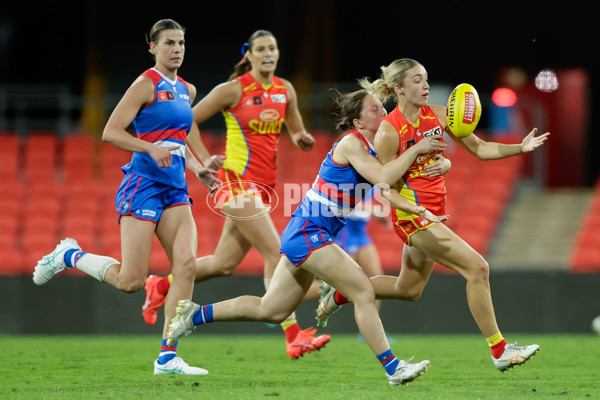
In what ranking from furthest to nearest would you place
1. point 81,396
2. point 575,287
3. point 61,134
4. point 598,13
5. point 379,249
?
point 598,13, point 61,134, point 379,249, point 575,287, point 81,396

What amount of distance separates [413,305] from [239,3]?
7770 mm

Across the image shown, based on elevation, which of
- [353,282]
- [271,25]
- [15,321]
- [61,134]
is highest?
[271,25]

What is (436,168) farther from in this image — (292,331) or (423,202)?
(292,331)

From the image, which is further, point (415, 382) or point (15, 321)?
point (15, 321)

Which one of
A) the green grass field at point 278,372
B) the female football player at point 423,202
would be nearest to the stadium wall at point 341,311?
the green grass field at point 278,372

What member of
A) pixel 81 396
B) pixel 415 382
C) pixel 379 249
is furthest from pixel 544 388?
pixel 379 249

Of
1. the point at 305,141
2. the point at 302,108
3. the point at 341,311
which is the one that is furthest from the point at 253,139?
the point at 302,108

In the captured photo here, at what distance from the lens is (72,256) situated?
657 cm

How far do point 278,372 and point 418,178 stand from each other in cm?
175

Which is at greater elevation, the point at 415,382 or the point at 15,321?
the point at 415,382

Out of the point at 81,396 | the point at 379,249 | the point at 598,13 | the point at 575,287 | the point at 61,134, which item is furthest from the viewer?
the point at 598,13

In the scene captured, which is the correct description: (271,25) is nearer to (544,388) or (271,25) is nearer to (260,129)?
(260,129)

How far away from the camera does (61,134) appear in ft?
47.3

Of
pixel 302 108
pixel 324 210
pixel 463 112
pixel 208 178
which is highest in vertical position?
pixel 302 108
